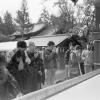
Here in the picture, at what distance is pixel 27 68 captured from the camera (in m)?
2.81

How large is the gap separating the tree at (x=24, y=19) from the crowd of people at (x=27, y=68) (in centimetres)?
2315

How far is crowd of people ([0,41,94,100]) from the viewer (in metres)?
1.80

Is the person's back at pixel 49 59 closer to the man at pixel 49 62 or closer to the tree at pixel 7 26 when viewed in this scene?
the man at pixel 49 62

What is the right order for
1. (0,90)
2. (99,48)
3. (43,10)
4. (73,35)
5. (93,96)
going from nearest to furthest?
(93,96)
(0,90)
(99,48)
(73,35)
(43,10)

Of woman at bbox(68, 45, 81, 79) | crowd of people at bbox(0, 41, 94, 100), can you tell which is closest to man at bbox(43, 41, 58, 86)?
crowd of people at bbox(0, 41, 94, 100)

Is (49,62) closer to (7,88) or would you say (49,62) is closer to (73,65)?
(73,65)

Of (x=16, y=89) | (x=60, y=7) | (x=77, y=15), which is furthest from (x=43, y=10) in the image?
(x=16, y=89)

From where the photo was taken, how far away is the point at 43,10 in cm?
1764

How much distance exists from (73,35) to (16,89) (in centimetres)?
1006

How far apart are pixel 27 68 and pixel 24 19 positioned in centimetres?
2617

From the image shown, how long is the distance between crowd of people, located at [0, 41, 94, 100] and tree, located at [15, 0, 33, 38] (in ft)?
75.9

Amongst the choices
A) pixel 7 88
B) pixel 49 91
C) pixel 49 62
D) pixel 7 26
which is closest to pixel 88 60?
pixel 49 62

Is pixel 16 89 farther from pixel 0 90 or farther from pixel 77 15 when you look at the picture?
pixel 77 15

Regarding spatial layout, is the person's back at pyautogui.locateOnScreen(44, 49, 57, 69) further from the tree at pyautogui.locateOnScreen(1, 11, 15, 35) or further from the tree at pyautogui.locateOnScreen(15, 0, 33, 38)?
the tree at pyautogui.locateOnScreen(1, 11, 15, 35)
